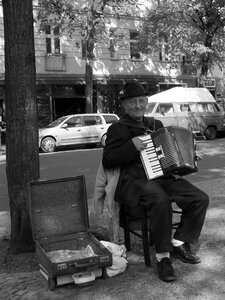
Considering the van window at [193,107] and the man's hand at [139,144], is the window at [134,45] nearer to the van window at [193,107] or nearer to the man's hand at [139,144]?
the van window at [193,107]

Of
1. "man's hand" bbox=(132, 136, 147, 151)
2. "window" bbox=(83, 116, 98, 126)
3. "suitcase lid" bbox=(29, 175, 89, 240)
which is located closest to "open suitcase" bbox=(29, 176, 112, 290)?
"suitcase lid" bbox=(29, 175, 89, 240)

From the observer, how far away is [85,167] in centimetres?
1252

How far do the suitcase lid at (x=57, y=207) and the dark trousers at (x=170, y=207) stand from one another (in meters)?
0.67

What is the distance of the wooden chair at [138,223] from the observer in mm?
4129

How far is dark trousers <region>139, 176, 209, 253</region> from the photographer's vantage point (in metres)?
3.98

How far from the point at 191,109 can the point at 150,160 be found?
17794mm

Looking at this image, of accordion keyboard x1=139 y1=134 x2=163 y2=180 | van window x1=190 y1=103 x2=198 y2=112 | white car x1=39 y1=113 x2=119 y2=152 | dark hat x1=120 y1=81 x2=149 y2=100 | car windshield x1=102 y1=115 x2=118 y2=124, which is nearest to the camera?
accordion keyboard x1=139 y1=134 x2=163 y2=180

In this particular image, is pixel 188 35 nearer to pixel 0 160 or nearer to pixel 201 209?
pixel 0 160

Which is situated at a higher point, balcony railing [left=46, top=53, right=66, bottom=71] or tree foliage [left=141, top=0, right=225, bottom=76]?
tree foliage [left=141, top=0, right=225, bottom=76]

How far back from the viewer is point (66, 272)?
364 cm

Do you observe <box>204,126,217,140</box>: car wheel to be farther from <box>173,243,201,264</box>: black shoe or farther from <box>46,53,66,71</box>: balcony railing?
<box>173,243,201,264</box>: black shoe

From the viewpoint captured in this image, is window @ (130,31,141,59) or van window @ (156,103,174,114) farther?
window @ (130,31,141,59)

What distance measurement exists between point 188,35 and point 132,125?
68.0ft

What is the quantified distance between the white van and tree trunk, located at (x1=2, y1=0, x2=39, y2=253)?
15.8 metres
